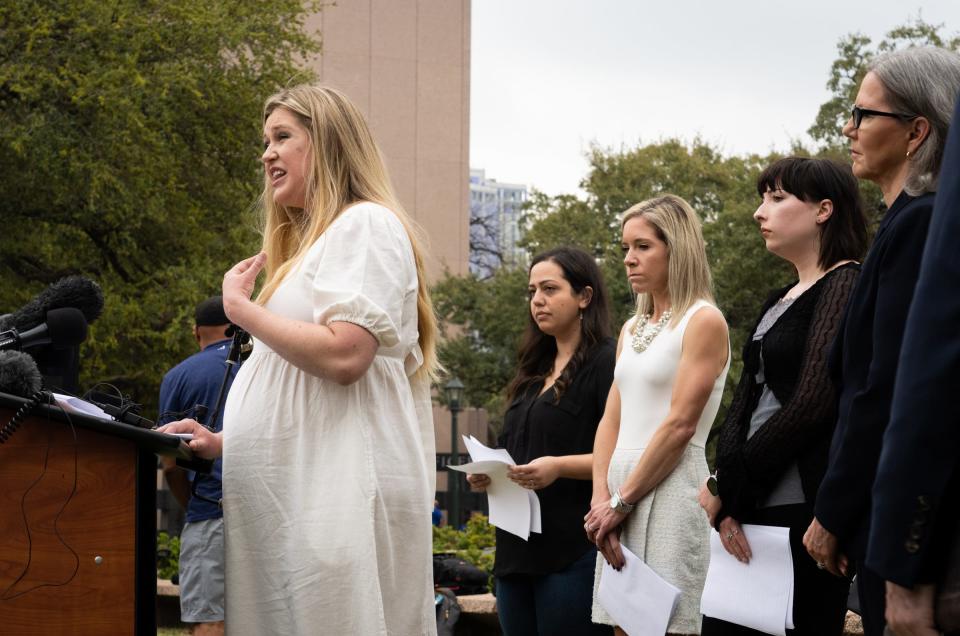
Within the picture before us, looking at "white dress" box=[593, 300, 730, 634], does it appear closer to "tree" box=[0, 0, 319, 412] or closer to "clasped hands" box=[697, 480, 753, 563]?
"clasped hands" box=[697, 480, 753, 563]

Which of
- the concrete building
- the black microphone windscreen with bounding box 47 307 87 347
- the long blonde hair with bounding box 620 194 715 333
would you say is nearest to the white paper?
the black microphone windscreen with bounding box 47 307 87 347

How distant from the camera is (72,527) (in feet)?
9.84

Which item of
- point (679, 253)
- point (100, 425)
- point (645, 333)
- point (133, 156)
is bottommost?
point (100, 425)

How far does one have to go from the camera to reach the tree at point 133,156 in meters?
20.9

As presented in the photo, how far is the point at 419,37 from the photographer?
48.9 meters

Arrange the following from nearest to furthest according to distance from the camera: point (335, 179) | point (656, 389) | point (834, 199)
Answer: point (335, 179), point (834, 199), point (656, 389)

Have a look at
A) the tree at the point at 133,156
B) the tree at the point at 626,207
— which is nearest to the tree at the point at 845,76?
the tree at the point at 626,207

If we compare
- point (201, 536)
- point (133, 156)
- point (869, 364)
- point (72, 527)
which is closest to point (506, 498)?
point (201, 536)

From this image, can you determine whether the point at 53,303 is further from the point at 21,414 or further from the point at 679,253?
the point at 679,253

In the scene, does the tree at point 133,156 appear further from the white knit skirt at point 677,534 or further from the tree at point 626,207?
the white knit skirt at point 677,534

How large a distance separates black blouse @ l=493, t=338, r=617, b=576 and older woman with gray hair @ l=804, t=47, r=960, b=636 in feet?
6.70

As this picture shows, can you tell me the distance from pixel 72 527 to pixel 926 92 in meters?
2.34

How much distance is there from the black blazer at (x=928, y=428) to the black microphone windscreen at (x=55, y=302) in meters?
2.14

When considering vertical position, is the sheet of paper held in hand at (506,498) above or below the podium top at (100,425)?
below
